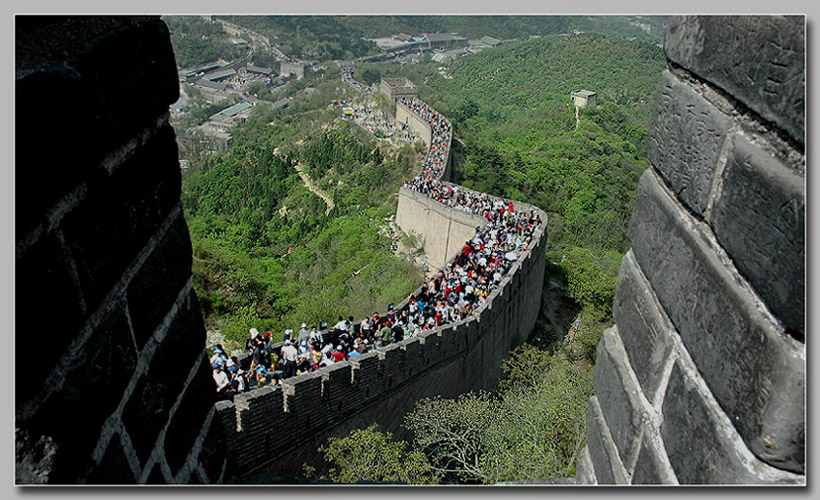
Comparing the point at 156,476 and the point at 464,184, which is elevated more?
the point at 156,476

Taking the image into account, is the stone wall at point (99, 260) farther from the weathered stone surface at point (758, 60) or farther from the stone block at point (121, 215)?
the weathered stone surface at point (758, 60)

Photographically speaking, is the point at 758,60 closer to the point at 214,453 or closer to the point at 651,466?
the point at 651,466

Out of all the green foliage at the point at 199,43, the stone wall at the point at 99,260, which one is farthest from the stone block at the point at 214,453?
the green foliage at the point at 199,43

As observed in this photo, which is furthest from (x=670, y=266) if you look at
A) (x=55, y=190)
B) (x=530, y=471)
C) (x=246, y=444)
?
(x=530, y=471)

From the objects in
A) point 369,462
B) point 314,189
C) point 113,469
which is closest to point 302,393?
point 369,462

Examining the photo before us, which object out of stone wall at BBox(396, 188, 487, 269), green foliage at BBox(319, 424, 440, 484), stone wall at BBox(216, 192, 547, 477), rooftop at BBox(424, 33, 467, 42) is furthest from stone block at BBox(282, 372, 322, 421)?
rooftop at BBox(424, 33, 467, 42)
